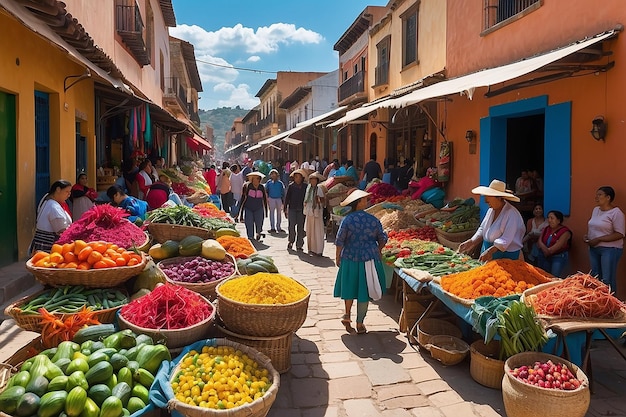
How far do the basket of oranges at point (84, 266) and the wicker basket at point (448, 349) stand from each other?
2.95 meters

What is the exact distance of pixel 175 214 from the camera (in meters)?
6.48

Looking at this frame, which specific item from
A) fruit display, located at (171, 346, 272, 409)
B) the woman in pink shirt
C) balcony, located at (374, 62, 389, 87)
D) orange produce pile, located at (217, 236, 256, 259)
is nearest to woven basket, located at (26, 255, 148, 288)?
fruit display, located at (171, 346, 272, 409)

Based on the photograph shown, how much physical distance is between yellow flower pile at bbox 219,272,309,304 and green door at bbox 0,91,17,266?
12.0 feet

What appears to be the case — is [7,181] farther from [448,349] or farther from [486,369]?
[486,369]

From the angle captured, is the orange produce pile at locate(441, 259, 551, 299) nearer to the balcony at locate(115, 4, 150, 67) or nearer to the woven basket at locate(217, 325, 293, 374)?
the woven basket at locate(217, 325, 293, 374)

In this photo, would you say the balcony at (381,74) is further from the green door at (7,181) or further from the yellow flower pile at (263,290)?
the yellow flower pile at (263,290)

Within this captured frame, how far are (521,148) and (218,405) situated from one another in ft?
29.0

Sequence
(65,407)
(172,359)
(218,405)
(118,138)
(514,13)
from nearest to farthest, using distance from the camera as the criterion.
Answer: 1. (65,407)
2. (218,405)
3. (172,359)
4. (514,13)
5. (118,138)

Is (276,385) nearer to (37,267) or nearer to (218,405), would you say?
(218,405)

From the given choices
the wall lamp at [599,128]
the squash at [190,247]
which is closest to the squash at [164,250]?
the squash at [190,247]

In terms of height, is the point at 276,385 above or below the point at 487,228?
below

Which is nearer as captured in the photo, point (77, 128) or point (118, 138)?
point (77, 128)

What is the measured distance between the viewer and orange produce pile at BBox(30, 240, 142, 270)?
14.3ft

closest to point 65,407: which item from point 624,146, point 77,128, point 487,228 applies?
point 487,228
